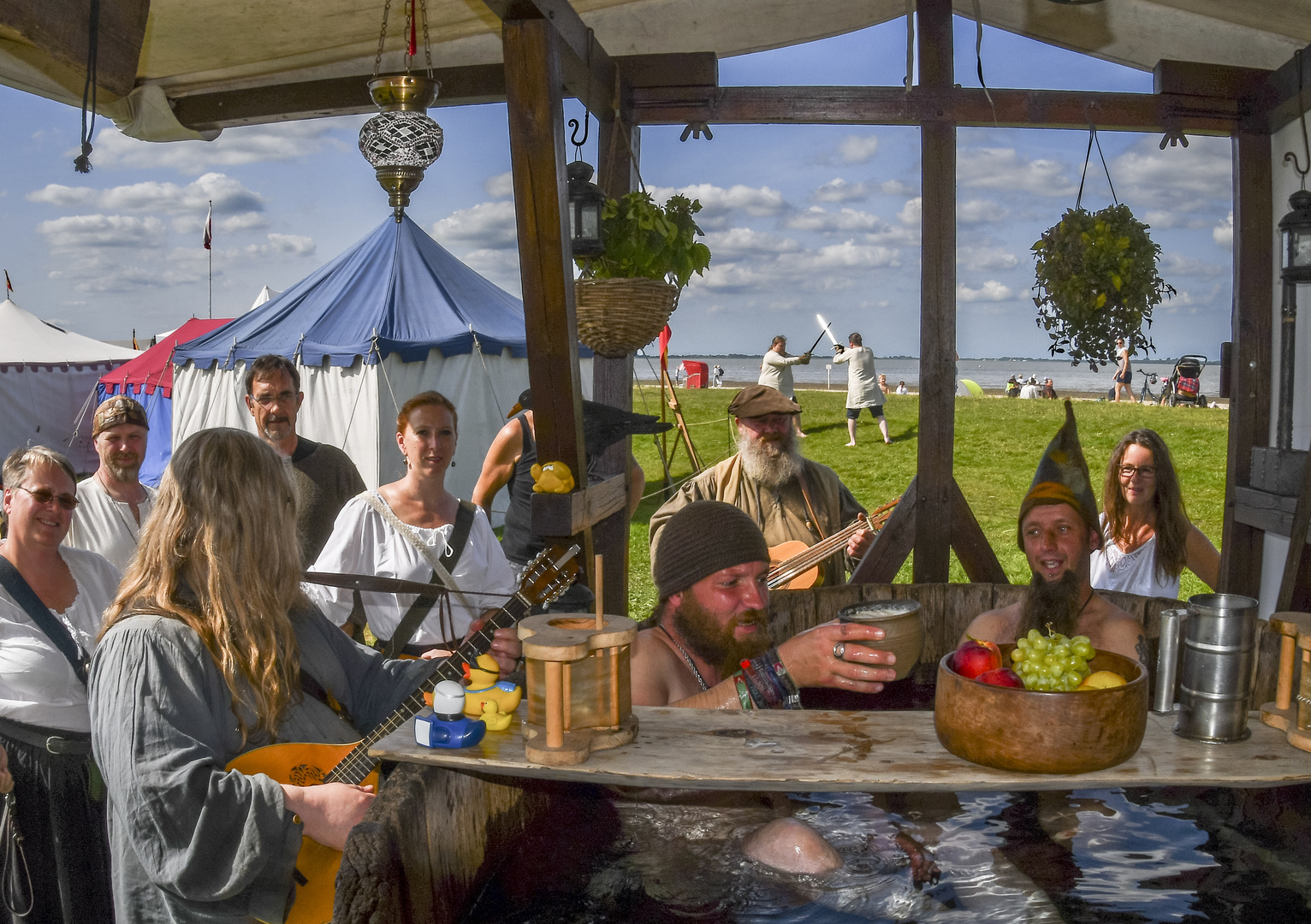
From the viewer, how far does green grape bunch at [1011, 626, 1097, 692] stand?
2.03 meters

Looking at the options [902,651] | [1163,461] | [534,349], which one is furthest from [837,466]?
[902,651]

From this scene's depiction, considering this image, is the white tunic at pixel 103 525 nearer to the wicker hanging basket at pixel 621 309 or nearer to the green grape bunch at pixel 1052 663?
the wicker hanging basket at pixel 621 309

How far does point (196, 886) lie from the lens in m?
2.15

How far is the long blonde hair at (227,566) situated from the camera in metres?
2.28

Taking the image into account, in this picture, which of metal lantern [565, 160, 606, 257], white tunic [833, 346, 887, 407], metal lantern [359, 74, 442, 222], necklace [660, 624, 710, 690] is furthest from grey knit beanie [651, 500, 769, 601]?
white tunic [833, 346, 887, 407]

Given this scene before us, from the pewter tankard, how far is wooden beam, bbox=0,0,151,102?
2.52 m

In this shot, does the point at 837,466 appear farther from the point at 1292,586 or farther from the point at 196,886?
the point at 196,886

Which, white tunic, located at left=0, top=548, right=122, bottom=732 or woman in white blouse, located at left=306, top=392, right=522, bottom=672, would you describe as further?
woman in white blouse, located at left=306, top=392, right=522, bottom=672

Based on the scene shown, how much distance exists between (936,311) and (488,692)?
3448 mm

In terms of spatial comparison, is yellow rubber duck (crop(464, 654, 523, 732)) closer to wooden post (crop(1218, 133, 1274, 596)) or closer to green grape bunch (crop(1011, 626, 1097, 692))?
green grape bunch (crop(1011, 626, 1097, 692))

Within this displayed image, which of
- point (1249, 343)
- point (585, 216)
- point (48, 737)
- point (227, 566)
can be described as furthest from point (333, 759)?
point (1249, 343)

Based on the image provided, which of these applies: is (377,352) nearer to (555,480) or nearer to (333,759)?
(555,480)

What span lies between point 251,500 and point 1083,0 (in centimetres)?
301

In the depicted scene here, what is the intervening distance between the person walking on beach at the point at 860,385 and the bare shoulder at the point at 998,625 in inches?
520
